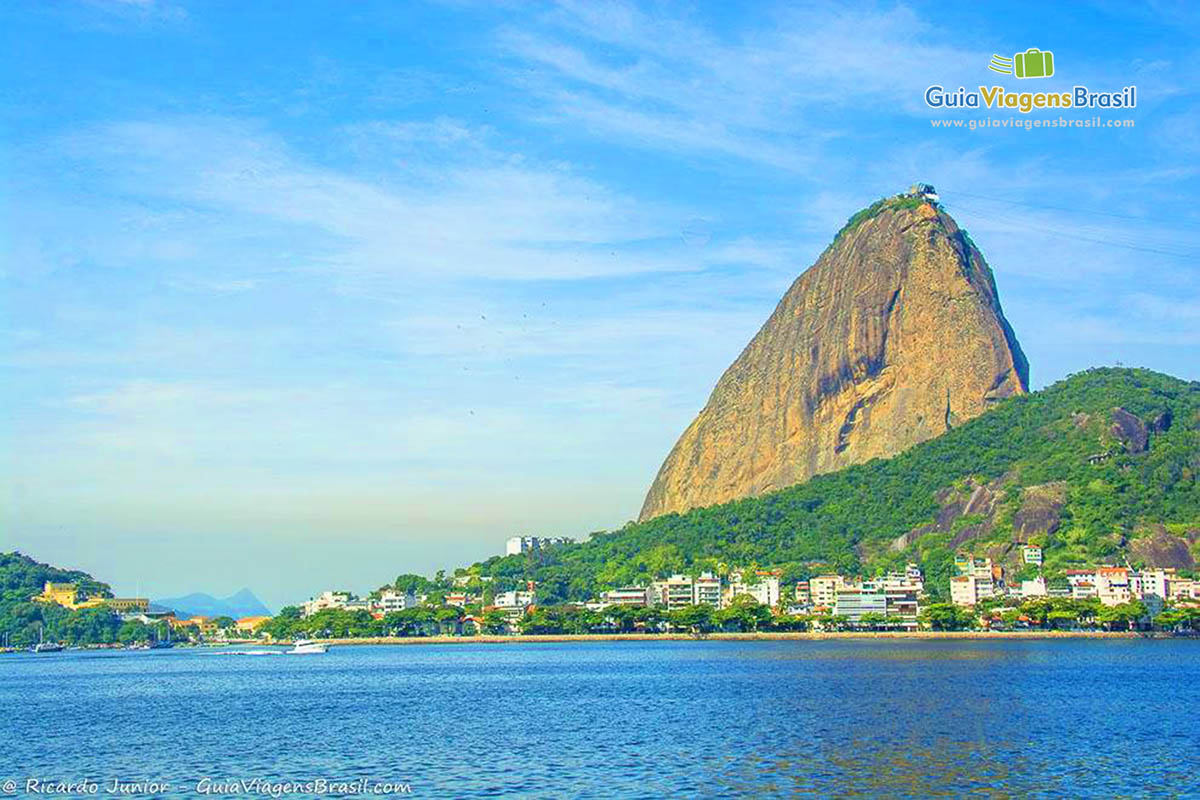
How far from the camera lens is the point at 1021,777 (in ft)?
108

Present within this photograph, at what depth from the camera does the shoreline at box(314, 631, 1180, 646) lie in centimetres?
12056

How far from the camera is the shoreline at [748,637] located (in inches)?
4747

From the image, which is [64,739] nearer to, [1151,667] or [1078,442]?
[1151,667]

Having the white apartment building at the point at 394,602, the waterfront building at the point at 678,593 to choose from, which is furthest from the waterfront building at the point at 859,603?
the white apartment building at the point at 394,602

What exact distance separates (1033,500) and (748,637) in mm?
45170

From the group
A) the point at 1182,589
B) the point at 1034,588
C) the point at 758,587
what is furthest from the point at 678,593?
the point at 1182,589

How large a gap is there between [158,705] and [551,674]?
26.0 m

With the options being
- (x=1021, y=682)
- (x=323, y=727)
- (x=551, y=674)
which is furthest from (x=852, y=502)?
(x=323, y=727)

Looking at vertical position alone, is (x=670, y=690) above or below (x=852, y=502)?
below

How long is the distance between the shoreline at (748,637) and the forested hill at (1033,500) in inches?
941

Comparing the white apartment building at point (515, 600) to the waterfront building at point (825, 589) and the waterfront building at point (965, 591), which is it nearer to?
the waterfront building at point (825, 589)

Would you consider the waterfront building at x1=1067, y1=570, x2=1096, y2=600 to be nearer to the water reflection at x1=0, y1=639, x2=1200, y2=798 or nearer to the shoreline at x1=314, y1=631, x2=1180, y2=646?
the shoreline at x1=314, y1=631, x2=1180, y2=646

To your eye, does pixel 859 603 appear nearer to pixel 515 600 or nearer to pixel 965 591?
pixel 965 591

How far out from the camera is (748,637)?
135750mm
